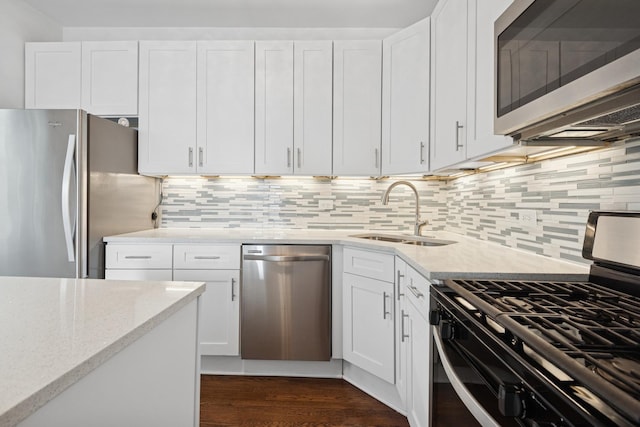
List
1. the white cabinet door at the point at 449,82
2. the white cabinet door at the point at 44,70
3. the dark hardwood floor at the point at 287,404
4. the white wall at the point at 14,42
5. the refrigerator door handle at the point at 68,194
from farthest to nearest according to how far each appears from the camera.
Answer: the white cabinet door at the point at 44,70 → the white wall at the point at 14,42 → the refrigerator door handle at the point at 68,194 → the dark hardwood floor at the point at 287,404 → the white cabinet door at the point at 449,82

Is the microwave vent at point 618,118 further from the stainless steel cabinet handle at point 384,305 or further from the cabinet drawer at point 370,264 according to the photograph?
the stainless steel cabinet handle at point 384,305

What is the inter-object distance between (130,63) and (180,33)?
58cm

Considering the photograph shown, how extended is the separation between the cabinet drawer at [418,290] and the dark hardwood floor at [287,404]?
2.57 feet

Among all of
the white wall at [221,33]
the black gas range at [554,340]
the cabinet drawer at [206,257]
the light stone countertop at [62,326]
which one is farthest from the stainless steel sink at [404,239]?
the light stone countertop at [62,326]

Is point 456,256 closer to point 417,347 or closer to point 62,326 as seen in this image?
point 417,347

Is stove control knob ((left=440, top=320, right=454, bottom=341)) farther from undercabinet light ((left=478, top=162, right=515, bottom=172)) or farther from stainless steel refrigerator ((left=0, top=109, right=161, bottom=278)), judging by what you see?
stainless steel refrigerator ((left=0, top=109, right=161, bottom=278))

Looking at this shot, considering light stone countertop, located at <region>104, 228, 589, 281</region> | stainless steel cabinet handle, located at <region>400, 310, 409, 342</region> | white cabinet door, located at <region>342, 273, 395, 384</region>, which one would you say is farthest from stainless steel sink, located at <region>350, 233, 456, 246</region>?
stainless steel cabinet handle, located at <region>400, 310, 409, 342</region>

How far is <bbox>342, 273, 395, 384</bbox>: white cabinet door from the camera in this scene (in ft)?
6.85

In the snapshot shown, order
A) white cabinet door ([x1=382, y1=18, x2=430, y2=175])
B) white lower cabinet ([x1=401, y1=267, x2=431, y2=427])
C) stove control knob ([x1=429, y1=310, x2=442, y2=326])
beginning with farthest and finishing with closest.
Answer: white cabinet door ([x1=382, y1=18, x2=430, y2=175])
white lower cabinet ([x1=401, y1=267, x2=431, y2=427])
stove control knob ([x1=429, y1=310, x2=442, y2=326])

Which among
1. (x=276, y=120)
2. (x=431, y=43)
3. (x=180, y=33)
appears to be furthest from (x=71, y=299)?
(x=180, y=33)

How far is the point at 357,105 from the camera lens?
2691mm

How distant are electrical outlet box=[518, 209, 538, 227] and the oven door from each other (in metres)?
0.83

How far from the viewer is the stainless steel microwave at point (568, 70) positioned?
0.71 meters

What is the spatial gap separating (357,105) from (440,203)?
104 centimetres
